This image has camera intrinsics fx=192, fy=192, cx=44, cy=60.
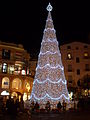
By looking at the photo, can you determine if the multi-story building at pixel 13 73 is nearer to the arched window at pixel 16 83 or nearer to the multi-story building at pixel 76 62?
the arched window at pixel 16 83

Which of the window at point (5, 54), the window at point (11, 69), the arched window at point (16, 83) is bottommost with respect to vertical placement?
the arched window at point (16, 83)

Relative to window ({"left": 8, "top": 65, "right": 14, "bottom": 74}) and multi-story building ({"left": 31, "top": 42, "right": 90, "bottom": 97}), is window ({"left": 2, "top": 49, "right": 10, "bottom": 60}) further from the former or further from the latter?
multi-story building ({"left": 31, "top": 42, "right": 90, "bottom": 97})

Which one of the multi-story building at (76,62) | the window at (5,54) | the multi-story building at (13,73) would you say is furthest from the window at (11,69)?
the multi-story building at (76,62)

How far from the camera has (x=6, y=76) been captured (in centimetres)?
3884

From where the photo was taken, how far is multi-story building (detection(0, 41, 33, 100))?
38819 millimetres

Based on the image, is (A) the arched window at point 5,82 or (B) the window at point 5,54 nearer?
(A) the arched window at point 5,82

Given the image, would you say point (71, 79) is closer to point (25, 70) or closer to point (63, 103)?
point (25, 70)

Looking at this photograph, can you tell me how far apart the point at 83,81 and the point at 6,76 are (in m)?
16.4

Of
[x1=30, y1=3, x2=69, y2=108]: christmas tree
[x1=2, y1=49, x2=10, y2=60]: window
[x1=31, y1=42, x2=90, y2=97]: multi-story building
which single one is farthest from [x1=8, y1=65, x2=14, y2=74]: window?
[x1=30, y1=3, x2=69, y2=108]: christmas tree

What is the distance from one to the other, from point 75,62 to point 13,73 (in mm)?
14476

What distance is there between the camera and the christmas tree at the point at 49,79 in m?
22.4

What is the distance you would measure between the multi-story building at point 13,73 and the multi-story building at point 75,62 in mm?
8887

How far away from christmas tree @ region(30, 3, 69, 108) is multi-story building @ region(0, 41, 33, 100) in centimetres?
1607

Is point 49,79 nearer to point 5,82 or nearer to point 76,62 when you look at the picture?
point 5,82
